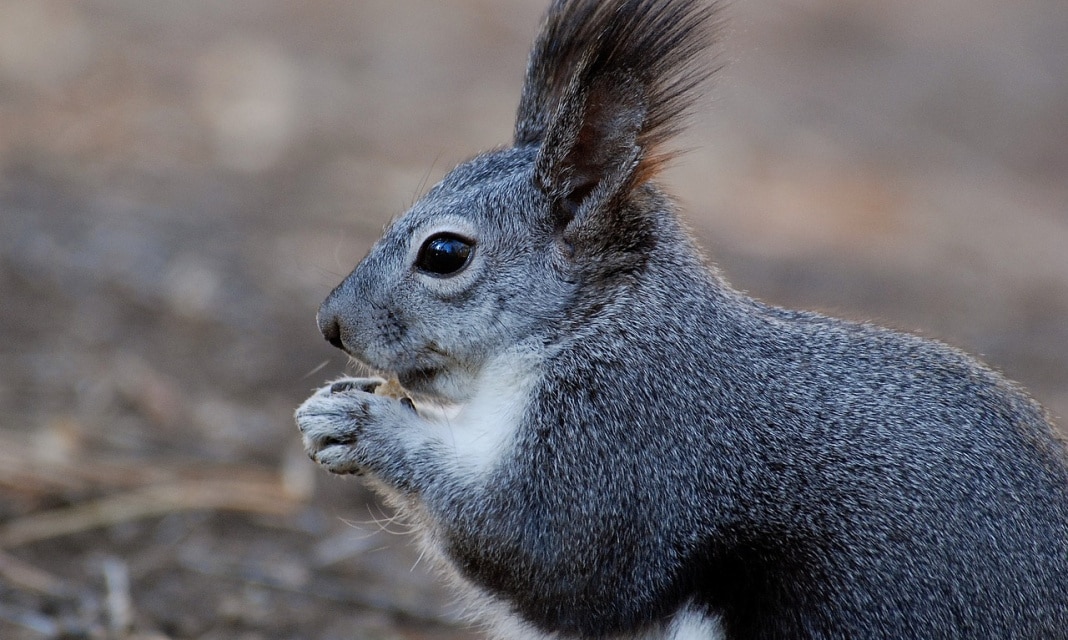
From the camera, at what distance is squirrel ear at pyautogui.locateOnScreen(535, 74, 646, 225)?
288 cm

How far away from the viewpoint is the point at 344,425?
9.62ft

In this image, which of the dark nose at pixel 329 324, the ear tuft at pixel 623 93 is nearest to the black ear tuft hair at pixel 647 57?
the ear tuft at pixel 623 93

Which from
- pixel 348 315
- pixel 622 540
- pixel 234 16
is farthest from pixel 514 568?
pixel 234 16

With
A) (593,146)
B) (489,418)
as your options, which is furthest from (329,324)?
(593,146)

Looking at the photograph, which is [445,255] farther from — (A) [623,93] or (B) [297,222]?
(B) [297,222]

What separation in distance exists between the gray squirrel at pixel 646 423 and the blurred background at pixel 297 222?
0.35m

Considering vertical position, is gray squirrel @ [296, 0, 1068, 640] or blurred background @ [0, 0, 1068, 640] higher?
blurred background @ [0, 0, 1068, 640]

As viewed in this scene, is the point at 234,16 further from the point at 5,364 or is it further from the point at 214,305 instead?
the point at 5,364

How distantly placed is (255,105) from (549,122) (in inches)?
220

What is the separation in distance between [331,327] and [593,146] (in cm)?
76

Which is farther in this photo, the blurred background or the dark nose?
the blurred background

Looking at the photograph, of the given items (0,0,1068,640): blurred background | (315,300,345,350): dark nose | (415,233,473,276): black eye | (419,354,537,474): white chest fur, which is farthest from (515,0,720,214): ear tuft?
(315,300,345,350): dark nose

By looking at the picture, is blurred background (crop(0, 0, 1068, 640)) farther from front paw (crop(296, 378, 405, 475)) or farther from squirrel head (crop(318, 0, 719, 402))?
front paw (crop(296, 378, 405, 475))

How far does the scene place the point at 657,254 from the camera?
119 inches
